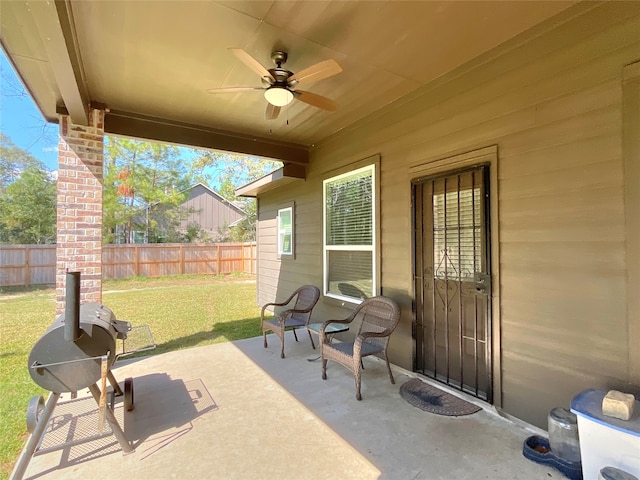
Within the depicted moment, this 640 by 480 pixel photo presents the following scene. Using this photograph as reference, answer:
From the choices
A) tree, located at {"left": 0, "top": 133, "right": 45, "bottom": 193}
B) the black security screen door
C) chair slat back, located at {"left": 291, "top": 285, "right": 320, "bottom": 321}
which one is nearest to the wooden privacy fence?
tree, located at {"left": 0, "top": 133, "right": 45, "bottom": 193}

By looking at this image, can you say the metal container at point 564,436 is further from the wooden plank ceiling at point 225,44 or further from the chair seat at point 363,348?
the wooden plank ceiling at point 225,44

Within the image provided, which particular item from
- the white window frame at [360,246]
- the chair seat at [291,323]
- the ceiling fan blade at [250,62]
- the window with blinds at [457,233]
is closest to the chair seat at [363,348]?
the white window frame at [360,246]

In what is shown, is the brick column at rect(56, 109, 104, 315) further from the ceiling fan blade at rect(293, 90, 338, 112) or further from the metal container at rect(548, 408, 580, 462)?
the metal container at rect(548, 408, 580, 462)

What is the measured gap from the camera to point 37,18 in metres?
1.93

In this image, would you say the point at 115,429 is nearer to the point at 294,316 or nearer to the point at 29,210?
the point at 294,316

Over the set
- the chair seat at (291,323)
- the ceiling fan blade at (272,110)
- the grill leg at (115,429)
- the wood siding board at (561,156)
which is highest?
the ceiling fan blade at (272,110)

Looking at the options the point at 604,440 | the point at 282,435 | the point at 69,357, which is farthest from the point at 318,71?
the point at 604,440

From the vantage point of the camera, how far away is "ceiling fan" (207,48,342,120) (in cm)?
234

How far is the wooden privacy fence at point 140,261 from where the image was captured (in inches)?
375

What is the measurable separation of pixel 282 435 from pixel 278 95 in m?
2.72

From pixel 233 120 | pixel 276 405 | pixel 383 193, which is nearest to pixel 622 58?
pixel 383 193

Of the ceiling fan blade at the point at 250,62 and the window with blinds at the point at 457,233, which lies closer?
the ceiling fan blade at the point at 250,62

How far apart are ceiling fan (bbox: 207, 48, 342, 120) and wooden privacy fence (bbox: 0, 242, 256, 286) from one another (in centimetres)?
1073

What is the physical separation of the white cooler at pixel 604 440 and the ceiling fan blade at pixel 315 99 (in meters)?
2.82
